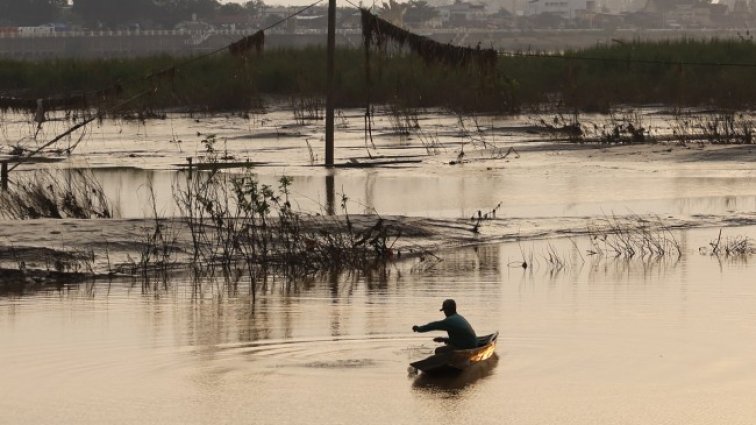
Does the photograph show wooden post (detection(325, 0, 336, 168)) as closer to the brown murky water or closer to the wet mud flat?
the wet mud flat

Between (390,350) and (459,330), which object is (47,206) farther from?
(459,330)

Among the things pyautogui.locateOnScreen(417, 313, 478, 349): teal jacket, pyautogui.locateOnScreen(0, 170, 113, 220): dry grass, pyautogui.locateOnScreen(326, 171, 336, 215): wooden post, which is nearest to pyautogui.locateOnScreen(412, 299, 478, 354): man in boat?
pyautogui.locateOnScreen(417, 313, 478, 349): teal jacket

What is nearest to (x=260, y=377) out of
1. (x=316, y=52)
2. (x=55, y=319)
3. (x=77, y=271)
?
(x=55, y=319)

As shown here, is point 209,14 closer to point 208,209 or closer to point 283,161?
point 283,161

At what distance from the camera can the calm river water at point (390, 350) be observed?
1035 cm

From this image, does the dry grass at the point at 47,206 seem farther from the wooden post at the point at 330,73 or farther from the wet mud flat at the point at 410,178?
the wooden post at the point at 330,73

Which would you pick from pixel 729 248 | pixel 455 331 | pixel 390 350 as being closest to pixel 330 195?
pixel 729 248

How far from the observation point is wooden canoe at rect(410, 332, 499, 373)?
11.1 m

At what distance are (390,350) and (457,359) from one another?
3.00 ft

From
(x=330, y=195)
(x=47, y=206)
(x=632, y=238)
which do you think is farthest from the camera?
(x=330, y=195)

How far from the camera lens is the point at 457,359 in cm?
1122

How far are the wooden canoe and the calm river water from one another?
10cm

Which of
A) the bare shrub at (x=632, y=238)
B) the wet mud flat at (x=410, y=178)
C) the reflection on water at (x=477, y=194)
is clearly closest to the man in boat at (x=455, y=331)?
the wet mud flat at (x=410, y=178)

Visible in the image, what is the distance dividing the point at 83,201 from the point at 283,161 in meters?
10.2
